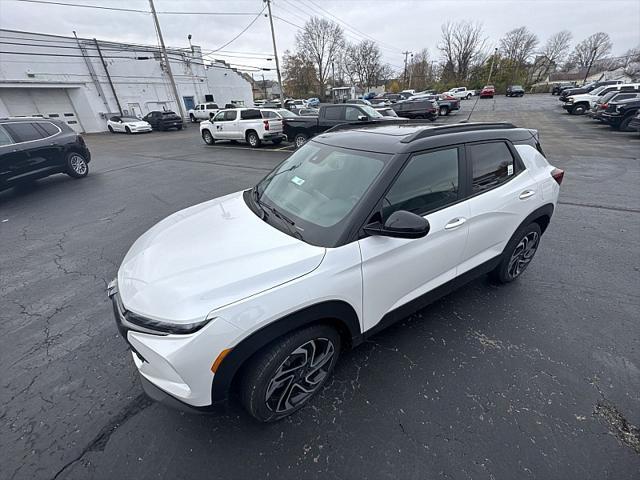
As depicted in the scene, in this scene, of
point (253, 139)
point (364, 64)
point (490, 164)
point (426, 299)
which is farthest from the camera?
point (364, 64)

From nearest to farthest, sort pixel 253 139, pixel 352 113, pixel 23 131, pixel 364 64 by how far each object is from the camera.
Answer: pixel 23 131
pixel 352 113
pixel 253 139
pixel 364 64

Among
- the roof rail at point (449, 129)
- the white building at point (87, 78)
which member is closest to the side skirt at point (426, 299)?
the roof rail at point (449, 129)

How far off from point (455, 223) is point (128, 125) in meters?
27.7

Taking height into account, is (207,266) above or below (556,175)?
above

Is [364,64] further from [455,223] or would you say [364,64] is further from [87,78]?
[455,223]

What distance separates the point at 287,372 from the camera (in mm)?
1813

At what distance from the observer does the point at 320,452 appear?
1729 millimetres

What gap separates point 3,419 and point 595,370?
168 inches

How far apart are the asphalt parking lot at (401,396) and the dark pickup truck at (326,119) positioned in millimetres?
8400

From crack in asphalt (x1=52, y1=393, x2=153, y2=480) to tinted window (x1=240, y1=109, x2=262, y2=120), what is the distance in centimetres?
1298

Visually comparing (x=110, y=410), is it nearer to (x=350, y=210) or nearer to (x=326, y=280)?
(x=326, y=280)

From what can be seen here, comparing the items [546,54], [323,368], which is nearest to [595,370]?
[323,368]

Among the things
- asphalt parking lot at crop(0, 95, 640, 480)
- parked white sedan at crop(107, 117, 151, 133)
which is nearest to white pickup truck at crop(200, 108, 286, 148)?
asphalt parking lot at crop(0, 95, 640, 480)

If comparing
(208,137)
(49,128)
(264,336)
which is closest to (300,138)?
(208,137)
